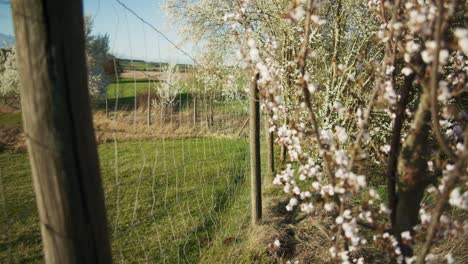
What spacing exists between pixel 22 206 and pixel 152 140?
5.86 m

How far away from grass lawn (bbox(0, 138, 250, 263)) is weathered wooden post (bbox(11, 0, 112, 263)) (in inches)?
42.4

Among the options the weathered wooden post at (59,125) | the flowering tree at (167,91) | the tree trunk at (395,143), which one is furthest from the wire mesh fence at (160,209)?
the tree trunk at (395,143)

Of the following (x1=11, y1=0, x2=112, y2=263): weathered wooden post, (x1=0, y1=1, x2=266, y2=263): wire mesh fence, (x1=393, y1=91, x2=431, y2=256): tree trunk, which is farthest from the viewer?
(x1=0, y1=1, x2=266, y2=263): wire mesh fence

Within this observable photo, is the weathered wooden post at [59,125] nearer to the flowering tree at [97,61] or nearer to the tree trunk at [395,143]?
the flowering tree at [97,61]

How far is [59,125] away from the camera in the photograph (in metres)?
0.96

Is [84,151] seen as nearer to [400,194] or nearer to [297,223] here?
[400,194]

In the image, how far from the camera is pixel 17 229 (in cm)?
461

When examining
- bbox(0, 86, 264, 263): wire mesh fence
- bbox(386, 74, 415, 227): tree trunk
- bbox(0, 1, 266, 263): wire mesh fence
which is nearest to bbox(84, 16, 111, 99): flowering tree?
bbox(0, 1, 266, 263): wire mesh fence

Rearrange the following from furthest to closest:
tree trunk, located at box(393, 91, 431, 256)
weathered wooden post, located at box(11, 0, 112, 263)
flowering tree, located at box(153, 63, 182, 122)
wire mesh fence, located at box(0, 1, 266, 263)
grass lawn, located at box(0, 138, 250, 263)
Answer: grass lawn, located at box(0, 138, 250, 263) → flowering tree, located at box(153, 63, 182, 122) → wire mesh fence, located at box(0, 1, 266, 263) → tree trunk, located at box(393, 91, 431, 256) → weathered wooden post, located at box(11, 0, 112, 263)

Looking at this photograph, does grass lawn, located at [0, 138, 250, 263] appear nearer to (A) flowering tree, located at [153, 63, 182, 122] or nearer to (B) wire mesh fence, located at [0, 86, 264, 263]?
(B) wire mesh fence, located at [0, 86, 264, 263]

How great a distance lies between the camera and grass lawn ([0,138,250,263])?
369 centimetres

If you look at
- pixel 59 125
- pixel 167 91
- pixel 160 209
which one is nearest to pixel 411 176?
pixel 59 125

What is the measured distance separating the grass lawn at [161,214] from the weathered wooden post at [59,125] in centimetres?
108

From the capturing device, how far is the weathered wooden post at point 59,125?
92 cm
